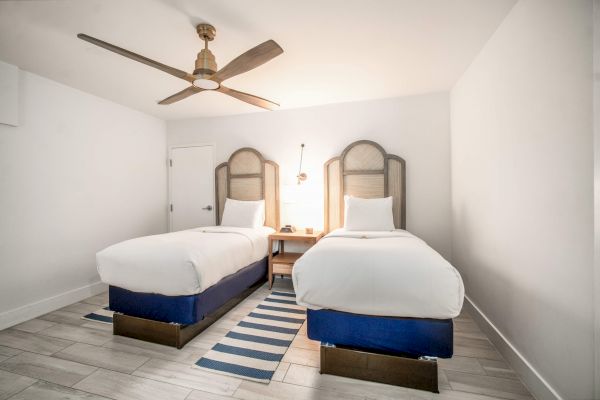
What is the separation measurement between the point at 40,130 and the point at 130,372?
2.74m

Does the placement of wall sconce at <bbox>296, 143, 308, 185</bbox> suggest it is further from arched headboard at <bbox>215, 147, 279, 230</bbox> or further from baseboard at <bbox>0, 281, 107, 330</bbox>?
baseboard at <bbox>0, 281, 107, 330</bbox>

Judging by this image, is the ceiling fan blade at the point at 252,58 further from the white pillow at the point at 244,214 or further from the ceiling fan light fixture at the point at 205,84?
the white pillow at the point at 244,214

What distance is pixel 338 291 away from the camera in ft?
5.37

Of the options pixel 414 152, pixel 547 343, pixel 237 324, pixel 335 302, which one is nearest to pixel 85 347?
pixel 237 324

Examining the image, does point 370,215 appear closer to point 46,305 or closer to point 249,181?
point 249,181

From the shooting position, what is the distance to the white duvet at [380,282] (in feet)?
4.96

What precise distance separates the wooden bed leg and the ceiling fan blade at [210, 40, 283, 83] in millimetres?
2030

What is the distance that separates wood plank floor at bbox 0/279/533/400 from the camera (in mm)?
1514

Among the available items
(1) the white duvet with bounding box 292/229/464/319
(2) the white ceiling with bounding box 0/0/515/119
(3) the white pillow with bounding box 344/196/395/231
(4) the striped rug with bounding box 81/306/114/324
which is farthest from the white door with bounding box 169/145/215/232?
(1) the white duvet with bounding box 292/229/464/319

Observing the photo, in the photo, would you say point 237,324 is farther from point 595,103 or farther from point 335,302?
point 595,103

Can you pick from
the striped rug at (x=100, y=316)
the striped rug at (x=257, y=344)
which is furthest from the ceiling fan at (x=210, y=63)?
the striped rug at (x=100, y=316)

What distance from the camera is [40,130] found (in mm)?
2738

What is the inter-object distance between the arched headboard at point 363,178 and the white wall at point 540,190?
43.5 inches

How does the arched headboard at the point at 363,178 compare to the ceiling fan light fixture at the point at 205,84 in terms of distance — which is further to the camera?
the arched headboard at the point at 363,178
